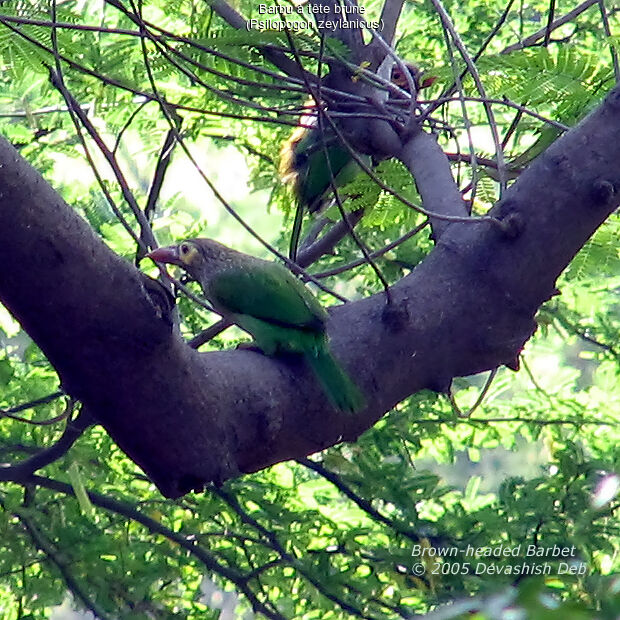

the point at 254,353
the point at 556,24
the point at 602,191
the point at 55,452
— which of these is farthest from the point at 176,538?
the point at 556,24

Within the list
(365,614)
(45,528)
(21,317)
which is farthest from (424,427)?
(21,317)

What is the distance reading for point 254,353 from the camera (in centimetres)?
260

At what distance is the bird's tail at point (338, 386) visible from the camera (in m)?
2.43

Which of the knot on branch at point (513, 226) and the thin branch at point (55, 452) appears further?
the thin branch at point (55, 452)

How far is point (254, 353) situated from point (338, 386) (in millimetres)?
278

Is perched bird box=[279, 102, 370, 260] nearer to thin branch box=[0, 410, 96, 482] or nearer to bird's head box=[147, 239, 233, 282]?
bird's head box=[147, 239, 233, 282]

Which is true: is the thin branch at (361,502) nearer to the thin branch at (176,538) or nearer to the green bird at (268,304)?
the thin branch at (176,538)

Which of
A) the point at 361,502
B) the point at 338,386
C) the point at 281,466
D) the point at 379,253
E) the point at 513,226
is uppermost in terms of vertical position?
the point at 281,466

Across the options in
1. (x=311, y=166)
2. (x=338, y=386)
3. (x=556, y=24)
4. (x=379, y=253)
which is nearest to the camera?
(x=338, y=386)

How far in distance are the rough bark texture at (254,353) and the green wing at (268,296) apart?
11.1 inches

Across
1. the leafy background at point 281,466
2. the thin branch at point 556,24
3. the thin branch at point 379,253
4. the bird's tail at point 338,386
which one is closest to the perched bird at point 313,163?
the leafy background at point 281,466

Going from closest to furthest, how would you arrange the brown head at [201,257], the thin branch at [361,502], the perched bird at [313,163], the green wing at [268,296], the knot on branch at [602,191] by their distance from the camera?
the knot on branch at [602,191] < the green wing at [268,296] < the brown head at [201,257] < the thin branch at [361,502] < the perched bird at [313,163]

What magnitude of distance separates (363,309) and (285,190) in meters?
1.76

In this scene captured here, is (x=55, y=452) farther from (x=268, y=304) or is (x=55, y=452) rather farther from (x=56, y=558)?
(x=268, y=304)
